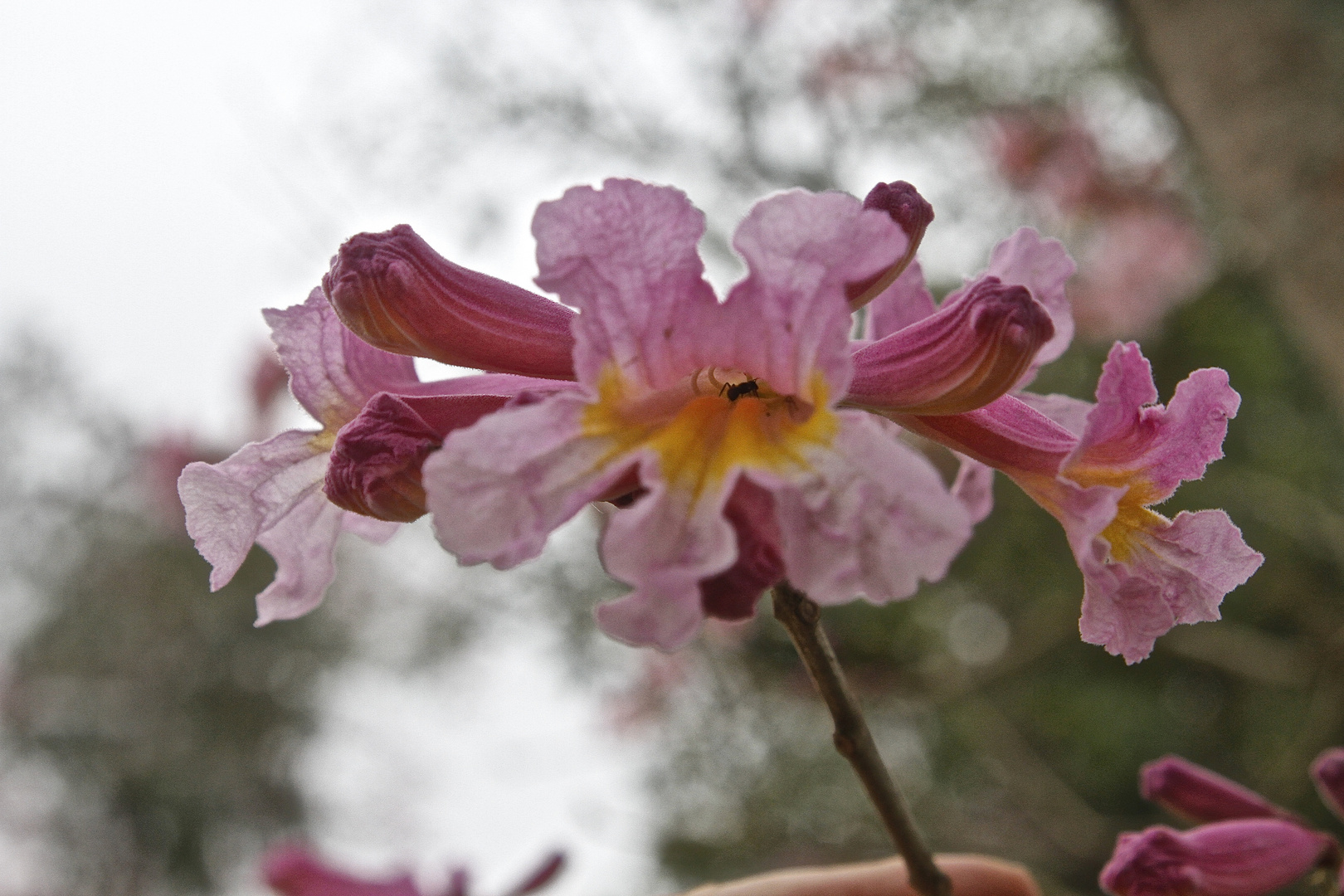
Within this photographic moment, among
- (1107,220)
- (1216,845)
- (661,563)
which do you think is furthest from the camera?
(1107,220)

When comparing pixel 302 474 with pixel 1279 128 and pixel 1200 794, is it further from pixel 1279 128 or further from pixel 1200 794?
pixel 1279 128

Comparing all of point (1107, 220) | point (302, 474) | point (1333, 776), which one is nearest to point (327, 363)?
point (302, 474)

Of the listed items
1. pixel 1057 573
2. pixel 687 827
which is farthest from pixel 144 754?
pixel 1057 573

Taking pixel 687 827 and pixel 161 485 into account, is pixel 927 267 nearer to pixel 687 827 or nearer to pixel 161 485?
pixel 687 827

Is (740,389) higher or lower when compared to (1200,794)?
higher

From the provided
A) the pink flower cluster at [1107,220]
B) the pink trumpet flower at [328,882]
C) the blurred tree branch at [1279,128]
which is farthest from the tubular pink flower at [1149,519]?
the pink flower cluster at [1107,220]

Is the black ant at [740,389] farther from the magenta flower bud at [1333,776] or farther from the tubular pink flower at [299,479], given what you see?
the magenta flower bud at [1333,776]
